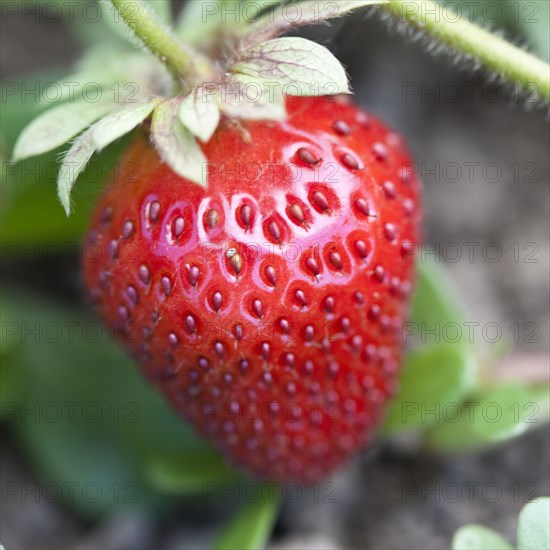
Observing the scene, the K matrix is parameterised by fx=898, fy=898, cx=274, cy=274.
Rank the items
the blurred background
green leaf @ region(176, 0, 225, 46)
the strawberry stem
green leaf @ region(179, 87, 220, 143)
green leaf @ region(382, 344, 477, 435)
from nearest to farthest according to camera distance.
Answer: green leaf @ region(179, 87, 220, 143)
the strawberry stem
green leaf @ region(176, 0, 225, 46)
green leaf @ region(382, 344, 477, 435)
the blurred background

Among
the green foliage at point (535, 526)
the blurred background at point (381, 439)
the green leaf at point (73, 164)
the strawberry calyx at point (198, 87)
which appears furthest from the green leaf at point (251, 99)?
the green foliage at point (535, 526)

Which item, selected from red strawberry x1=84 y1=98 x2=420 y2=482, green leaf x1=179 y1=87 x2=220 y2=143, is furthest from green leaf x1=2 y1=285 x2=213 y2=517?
green leaf x1=179 y1=87 x2=220 y2=143

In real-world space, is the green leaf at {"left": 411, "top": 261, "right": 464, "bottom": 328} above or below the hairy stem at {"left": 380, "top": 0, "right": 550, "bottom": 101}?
below

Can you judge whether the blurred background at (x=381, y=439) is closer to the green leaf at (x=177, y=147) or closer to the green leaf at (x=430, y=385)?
the green leaf at (x=430, y=385)

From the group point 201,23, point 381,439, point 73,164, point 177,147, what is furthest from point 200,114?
point 381,439

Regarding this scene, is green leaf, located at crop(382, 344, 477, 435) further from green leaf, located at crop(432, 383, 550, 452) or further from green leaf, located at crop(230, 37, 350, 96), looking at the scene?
green leaf, located at crop(230, 37, 350, 96)

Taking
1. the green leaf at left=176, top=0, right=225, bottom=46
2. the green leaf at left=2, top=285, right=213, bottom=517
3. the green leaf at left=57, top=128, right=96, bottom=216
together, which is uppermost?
the green leaf at left=57, top=128, right=96, bottom=216

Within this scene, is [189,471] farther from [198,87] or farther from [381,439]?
[198,87]

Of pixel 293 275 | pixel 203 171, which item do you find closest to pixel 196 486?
pixel 293 275
